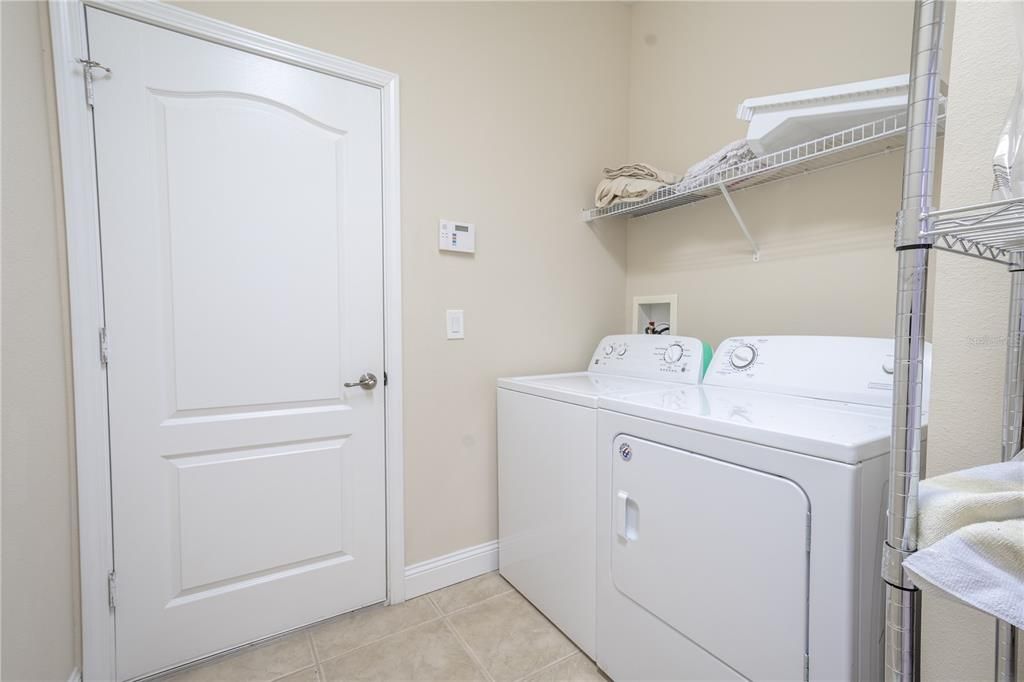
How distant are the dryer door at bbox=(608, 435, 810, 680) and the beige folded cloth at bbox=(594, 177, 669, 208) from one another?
1.17 meters

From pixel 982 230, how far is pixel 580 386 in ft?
3.96

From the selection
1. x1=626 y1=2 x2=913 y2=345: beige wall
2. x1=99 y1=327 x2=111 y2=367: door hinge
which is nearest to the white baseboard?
x1=99 y1=327 x2=111 y2=367: door hinge

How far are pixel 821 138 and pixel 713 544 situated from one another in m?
1.28

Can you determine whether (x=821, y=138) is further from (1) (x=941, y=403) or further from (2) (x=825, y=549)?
(2) (x=825, y=549)

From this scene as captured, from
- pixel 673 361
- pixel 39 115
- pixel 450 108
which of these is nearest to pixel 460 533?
pixel 673 361

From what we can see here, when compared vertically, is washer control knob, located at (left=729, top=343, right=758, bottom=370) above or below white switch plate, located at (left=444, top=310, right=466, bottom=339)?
below

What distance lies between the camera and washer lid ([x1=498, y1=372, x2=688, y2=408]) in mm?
1499

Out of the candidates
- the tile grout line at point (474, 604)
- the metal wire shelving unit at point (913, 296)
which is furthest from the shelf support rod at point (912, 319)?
the tile grout line at point (474, 604)

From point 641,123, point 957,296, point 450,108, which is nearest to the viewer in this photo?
point 957,296

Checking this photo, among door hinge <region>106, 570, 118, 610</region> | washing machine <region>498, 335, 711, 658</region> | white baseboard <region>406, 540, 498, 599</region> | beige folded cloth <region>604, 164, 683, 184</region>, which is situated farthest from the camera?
beige folded cloth <region>604, 164, 683, 184</region>

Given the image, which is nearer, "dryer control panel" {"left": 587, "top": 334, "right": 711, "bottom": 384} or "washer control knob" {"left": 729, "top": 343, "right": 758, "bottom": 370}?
"washer control knob" {"left": 729, "top": 343, "right": 758, "bottom": 370}

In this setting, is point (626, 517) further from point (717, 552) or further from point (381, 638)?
point (381, 638)

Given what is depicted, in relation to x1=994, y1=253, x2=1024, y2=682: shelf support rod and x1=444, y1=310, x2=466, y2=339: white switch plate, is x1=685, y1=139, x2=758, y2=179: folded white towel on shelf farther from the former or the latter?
x1=444, y1=310, x2=466, y2=339: white switch plate

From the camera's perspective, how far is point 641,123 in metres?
2.35
